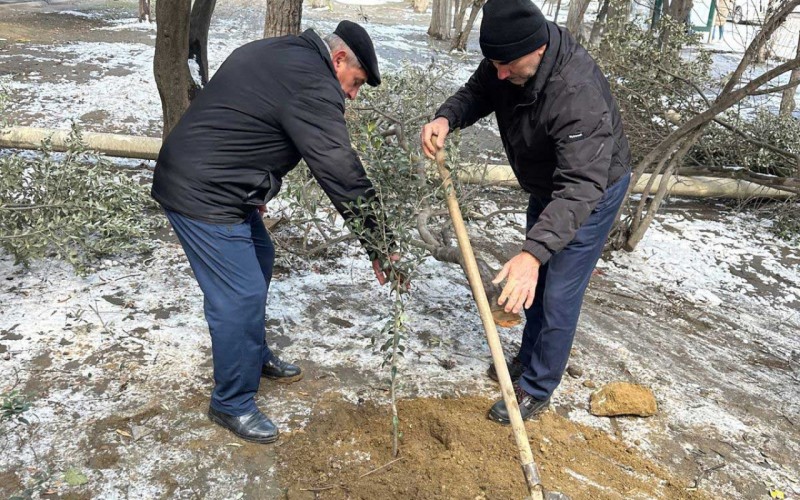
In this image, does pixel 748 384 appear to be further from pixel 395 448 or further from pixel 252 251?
pixel 252 251

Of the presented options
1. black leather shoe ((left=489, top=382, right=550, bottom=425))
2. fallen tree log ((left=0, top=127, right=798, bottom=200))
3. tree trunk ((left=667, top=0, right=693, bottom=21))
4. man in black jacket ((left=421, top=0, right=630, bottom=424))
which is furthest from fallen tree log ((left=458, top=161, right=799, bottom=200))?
black leather shoe ((left=489, top=382, right=550, bottom=425))

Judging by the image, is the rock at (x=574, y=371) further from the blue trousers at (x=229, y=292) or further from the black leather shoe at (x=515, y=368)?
the blue trousers at (x=229, y=292)

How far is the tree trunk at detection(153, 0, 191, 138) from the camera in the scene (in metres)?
4.80

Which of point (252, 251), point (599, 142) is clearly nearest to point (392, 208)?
point (252, 251)

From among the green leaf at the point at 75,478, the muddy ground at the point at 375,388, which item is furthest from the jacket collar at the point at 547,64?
the green leaf at the point at 75,478

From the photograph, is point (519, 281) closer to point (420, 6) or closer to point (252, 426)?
point (252, 426)

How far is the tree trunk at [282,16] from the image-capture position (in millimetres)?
4844

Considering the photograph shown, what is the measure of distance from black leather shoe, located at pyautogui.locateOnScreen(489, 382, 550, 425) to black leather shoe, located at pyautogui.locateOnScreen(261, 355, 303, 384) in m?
1.04

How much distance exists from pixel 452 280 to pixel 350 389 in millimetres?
1489

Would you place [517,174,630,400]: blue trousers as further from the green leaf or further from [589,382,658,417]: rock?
the green leaf

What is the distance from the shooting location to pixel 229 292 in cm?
269

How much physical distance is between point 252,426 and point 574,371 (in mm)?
1827

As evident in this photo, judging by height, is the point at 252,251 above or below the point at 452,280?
above

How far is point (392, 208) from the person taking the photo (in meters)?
2.89
